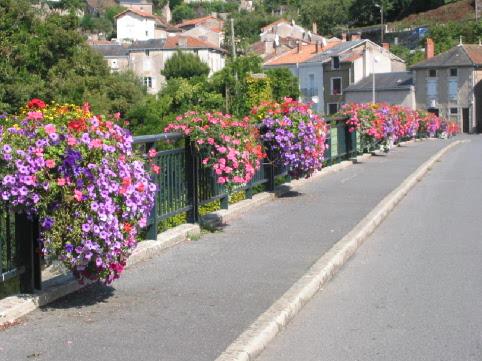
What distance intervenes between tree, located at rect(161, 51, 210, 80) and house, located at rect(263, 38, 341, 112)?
7609 millimetres

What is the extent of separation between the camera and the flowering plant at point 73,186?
254 inches

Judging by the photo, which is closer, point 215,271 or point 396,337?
point 396,337

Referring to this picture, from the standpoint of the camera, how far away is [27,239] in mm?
7008

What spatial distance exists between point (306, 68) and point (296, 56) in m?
6.44

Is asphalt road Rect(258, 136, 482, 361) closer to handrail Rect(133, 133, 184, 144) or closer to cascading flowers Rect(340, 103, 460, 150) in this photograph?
handrail Rect(133, 133, 184, 144)

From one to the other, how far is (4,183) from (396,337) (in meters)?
3.15

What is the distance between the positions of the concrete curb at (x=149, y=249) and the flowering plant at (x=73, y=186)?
375 millimetres

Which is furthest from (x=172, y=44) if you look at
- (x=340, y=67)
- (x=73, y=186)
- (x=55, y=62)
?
(x=73, y=186)

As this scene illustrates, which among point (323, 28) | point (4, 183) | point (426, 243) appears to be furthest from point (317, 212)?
point (323, 28)

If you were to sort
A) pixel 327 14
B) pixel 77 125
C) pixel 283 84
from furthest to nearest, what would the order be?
pixel 327 14
pixel 283 84
pixel 77 125

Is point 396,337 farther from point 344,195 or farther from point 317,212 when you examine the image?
point 344,195

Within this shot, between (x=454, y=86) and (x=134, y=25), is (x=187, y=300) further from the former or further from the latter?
(x=134, y=25)

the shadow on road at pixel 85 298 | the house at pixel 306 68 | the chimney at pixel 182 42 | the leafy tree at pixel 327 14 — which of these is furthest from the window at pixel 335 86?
the shadow on road at pixel 85 298

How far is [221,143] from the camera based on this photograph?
36.6 ft
